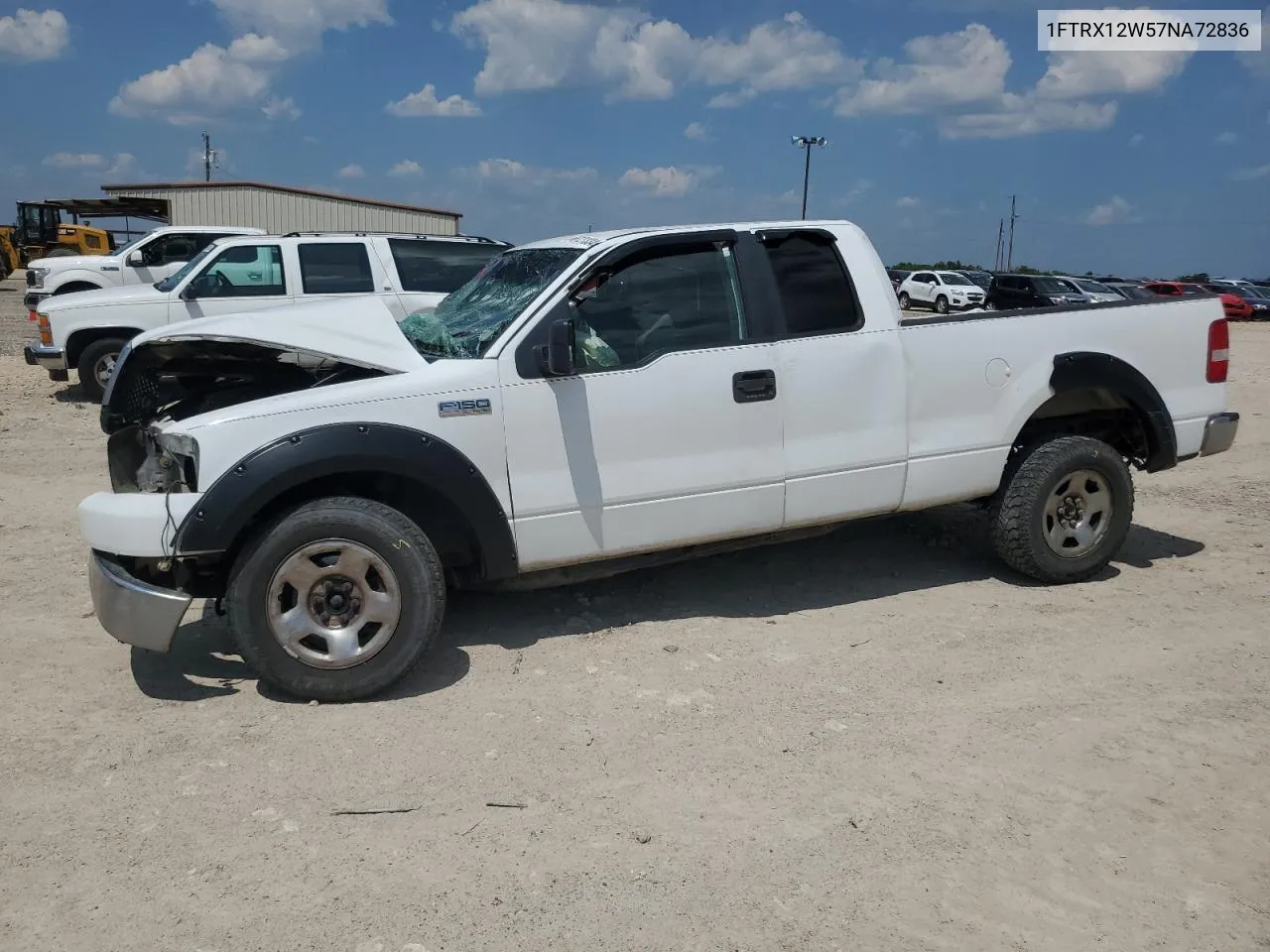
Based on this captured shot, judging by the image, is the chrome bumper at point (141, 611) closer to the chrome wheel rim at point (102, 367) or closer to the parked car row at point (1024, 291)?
the chrome wheel rim at point (102, 367)

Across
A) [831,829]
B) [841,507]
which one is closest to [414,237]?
[841,507]

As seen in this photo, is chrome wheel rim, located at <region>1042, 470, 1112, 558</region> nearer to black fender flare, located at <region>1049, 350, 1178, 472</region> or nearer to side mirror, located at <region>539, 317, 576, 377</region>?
black fender flare, located at <region>1049, 350, 1178, 472</region>

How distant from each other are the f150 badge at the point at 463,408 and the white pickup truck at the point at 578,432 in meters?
0.02

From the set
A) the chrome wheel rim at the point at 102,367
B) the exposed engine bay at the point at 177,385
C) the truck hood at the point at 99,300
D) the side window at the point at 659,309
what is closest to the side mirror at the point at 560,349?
the side window at the point at 659,309

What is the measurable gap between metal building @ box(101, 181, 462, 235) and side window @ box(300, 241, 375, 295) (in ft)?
77.8

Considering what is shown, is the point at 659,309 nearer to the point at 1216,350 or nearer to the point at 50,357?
the point at 1216,350

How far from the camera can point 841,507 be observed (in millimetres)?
5102

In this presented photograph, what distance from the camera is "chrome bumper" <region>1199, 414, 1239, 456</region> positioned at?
5.90m

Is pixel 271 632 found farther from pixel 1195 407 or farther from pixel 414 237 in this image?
pixel 414 237

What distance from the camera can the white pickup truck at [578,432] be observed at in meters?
4.14

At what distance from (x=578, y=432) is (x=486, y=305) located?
0.89 m

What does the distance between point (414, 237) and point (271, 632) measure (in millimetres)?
7617

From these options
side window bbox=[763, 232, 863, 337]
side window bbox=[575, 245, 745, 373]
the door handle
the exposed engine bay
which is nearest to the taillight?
side window bbox=[763, 232, 863, 337]

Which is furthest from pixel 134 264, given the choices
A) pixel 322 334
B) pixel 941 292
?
pixel 941 292
